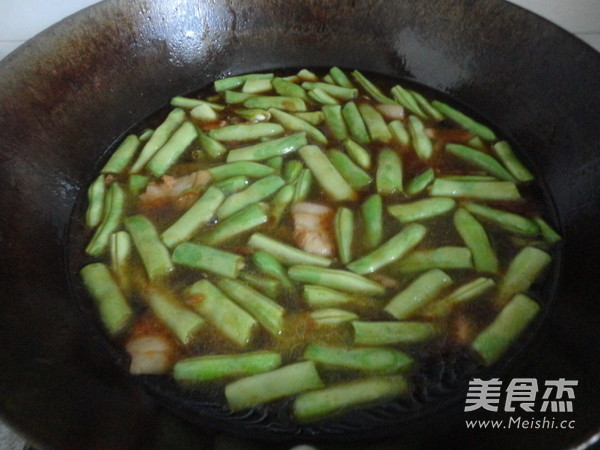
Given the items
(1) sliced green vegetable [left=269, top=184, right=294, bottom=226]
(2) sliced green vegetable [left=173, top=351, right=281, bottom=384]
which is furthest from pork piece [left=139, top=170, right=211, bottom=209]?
(2) sliced green vegetable [left=173, top=351, right=281, bottom=384]

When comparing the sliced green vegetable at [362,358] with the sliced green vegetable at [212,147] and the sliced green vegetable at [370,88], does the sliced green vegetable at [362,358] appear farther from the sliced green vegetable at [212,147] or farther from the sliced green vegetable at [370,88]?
the sliced green vegetable at [370,88]

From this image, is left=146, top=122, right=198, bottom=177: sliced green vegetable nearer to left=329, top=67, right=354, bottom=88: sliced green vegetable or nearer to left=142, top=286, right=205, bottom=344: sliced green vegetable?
left=142, top=286, right=205, bottom=344: sliced green vegetable

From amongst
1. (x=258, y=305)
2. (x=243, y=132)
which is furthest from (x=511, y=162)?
(x=258, y=305)

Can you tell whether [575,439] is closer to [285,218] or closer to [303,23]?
[285,218]

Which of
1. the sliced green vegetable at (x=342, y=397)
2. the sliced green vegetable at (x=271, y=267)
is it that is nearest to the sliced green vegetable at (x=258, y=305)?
the sliced green vegetable at (x=271, y=267)

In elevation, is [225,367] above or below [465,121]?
below

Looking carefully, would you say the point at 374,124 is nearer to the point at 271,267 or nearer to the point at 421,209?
the point at 421,209
